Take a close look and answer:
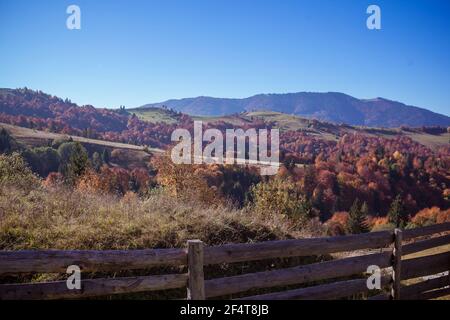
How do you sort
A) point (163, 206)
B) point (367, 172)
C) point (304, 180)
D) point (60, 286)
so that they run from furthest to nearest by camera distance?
point (367, 172), point (304, 180), point (163, 206), point (60, 286)

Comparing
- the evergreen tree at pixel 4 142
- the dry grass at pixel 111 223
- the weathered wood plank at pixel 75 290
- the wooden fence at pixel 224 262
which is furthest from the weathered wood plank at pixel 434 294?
the evergreen tree at pixel 4 142

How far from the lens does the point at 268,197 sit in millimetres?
45406

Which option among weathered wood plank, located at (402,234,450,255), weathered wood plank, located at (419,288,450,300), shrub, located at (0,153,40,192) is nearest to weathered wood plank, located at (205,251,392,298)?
weathered wood plank, located at (402,234,450,255)

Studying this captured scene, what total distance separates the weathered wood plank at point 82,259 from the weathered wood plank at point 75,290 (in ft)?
0.66

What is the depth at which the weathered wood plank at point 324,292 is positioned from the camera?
250 inches

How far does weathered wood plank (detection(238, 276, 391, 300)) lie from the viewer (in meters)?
6.34

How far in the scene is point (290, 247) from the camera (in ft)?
21.6

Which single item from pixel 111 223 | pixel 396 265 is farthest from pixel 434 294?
pixel 111 223

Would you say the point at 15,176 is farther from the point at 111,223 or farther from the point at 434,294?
the point at 434,294

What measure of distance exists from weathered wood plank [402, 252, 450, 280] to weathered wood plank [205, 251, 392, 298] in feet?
2.18

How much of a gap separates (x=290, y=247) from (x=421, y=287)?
3.62m
